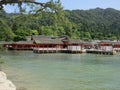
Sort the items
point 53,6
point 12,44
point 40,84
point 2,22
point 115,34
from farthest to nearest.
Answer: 1. point 115,34
2. point 12,44
3. point 40,84
4. point 2,22
5. point 53,6

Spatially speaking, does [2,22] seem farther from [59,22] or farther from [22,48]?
[22,48]

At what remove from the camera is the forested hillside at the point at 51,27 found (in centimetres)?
1443

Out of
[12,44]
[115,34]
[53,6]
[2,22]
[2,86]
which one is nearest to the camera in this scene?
[2,86]

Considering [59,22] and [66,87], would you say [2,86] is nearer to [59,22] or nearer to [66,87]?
[59,22]

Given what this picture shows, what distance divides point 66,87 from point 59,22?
640 centimetres

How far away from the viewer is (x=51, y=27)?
2688 cm

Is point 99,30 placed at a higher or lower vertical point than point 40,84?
higher

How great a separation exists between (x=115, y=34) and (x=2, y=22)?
125 meters

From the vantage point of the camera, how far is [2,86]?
13305 mm

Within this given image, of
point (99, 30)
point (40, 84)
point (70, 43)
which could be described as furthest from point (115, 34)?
point (40, 84)

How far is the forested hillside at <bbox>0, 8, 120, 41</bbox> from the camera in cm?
1443

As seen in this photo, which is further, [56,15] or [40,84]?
[40,84]

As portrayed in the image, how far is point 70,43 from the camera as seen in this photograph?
8731 cm

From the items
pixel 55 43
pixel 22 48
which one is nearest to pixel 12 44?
pixel 22 48
